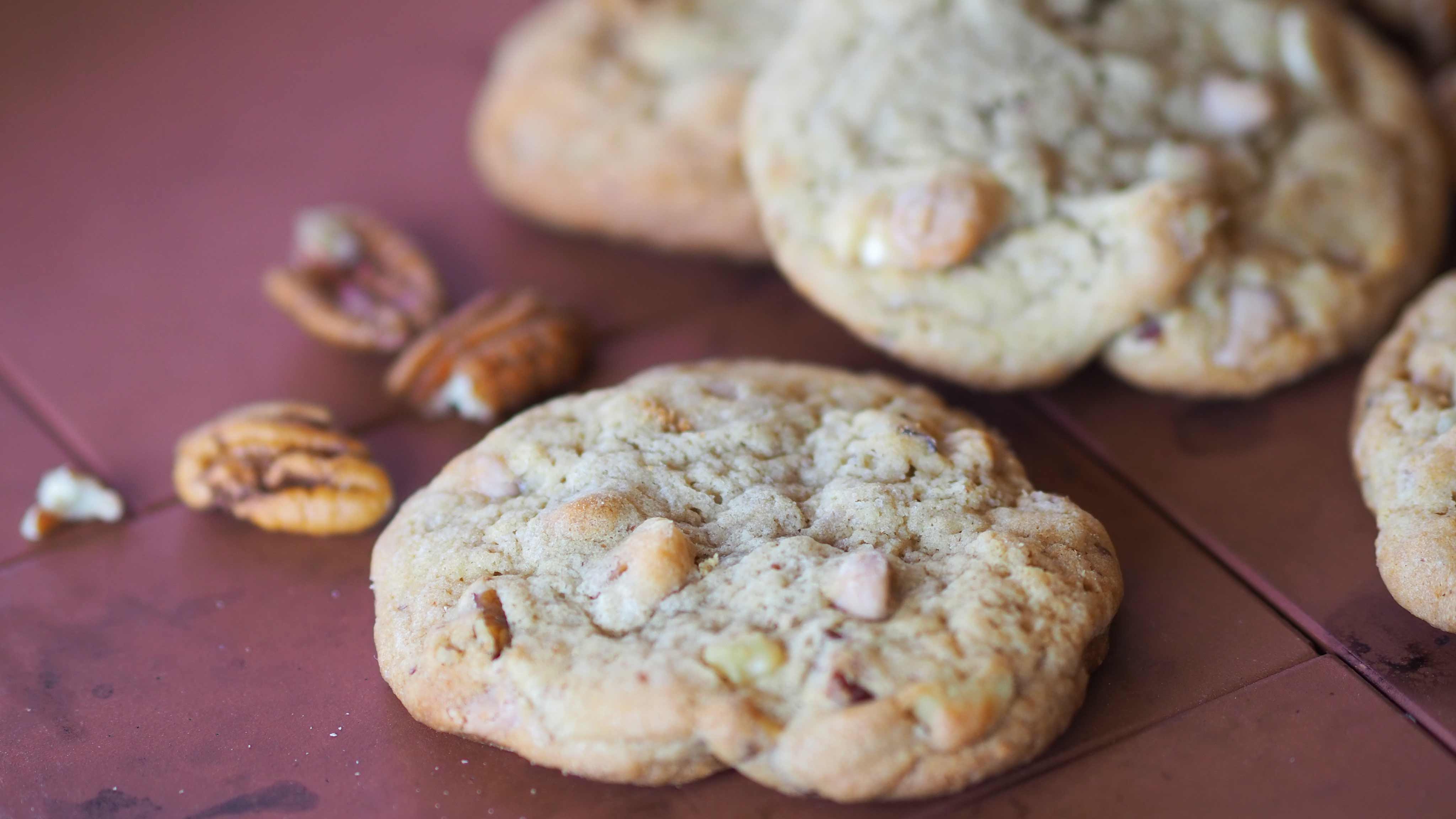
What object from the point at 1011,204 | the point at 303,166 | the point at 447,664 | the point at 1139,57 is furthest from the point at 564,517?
the point at 303,166

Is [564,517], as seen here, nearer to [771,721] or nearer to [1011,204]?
[771,721]

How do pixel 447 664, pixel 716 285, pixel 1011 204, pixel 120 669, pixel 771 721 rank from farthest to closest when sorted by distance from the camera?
pixel 716 285 → pixel 1011 204 → pixel 120 669 → pixel 447 664 → pixel 771 721

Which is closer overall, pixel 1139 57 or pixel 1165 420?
pixel 1165 420

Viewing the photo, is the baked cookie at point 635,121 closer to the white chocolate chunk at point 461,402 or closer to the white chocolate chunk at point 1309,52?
the white chocolate chunk at point 461,402

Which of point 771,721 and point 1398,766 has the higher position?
point 771,721

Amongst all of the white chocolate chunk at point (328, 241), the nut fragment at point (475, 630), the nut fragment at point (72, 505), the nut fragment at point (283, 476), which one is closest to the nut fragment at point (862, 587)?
the nut fragment at point (475, 630)

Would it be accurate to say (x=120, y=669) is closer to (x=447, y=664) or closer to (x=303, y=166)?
(x=447, y=664)

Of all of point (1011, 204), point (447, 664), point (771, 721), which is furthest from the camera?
point (1011, 204)

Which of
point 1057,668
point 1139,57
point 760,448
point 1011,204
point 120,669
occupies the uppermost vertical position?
point 1139,57
